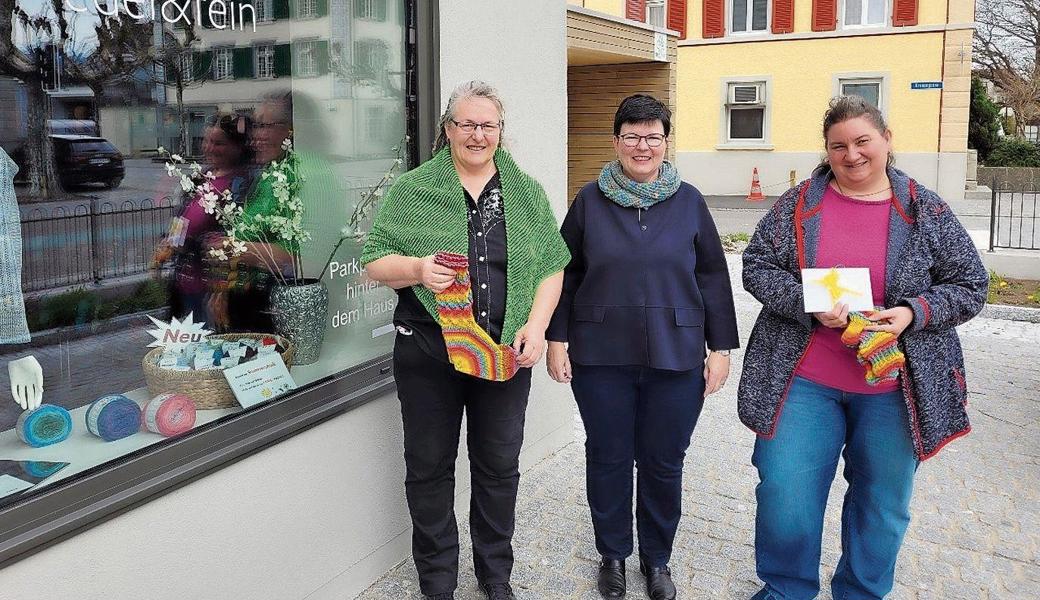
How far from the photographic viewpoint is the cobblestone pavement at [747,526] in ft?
12.2

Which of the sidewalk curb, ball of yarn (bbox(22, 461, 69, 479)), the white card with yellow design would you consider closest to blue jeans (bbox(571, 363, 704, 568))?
the white card with yellow design

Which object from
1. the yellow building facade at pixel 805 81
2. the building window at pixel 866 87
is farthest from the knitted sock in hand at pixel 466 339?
the building window at pixel 866 87

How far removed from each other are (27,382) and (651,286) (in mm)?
2009

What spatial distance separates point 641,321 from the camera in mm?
3264

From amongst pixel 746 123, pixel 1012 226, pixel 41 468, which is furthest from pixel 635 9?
pixel 41 468

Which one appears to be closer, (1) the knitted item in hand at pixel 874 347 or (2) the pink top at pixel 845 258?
(1) the knitted item in hand at pixel 874 347

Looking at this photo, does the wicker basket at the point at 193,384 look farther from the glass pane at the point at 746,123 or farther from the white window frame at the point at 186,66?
the glass pane at the point at 746,123

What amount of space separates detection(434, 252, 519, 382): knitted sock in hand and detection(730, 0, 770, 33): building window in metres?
22.3

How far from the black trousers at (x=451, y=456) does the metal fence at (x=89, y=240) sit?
904mm

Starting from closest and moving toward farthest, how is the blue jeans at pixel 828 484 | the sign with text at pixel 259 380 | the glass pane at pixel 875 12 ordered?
the blue jeans at pixel 828 484 < the sign with text at pixel 259 380 < the glass pane at pixel 875 12

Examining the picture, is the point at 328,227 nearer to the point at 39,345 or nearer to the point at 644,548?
the point at 39,345

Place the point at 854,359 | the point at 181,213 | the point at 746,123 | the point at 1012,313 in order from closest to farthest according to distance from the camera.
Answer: the point at 854,359 → the point at 181,213 → the point at 1012,313 → the point at 746,123

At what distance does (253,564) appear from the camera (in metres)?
3.07

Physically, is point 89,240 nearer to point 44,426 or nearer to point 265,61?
point 44,426
